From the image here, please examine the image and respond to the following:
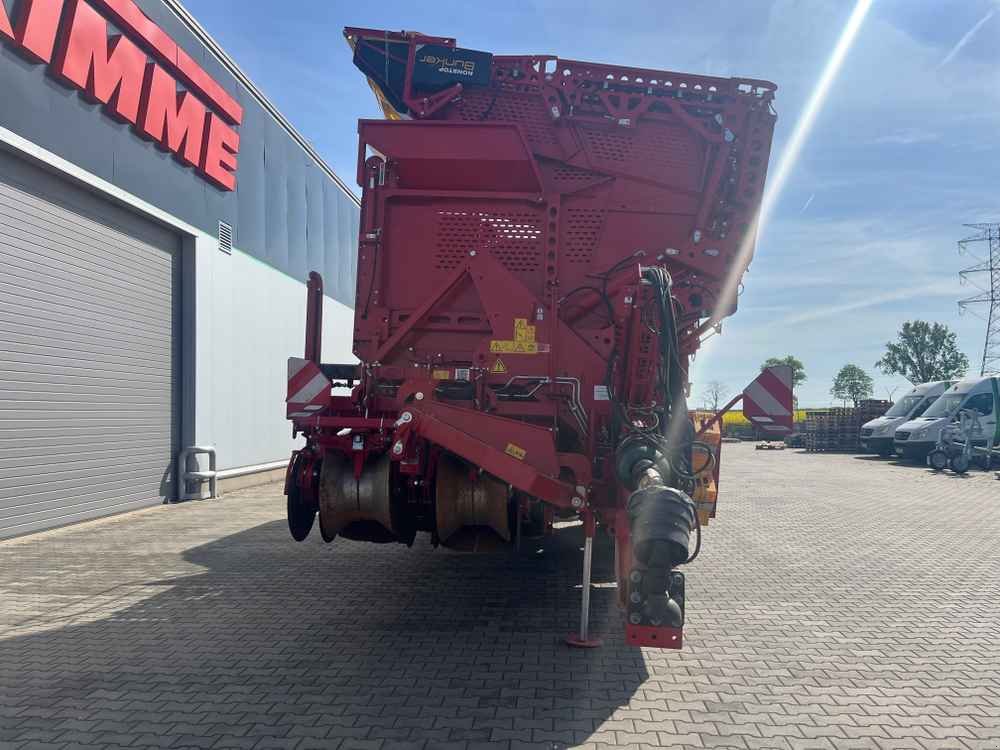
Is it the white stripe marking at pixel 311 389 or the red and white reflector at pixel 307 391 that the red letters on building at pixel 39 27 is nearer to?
the red and white reflector at pixel 307 391

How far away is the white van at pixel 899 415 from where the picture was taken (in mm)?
22453

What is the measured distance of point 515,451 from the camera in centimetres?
421

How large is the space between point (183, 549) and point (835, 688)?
246 inches

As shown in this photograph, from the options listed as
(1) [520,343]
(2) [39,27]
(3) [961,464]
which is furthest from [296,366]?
(3) [961,464]

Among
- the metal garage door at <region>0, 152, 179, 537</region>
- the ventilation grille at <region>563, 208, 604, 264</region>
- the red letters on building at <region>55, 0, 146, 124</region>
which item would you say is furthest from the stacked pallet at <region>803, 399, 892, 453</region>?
the red letters on building at <region>55, 0, 146, 124</region>

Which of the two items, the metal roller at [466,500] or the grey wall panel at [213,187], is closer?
the metal roller at [466,500]

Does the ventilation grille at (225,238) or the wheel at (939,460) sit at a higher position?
the ventilation grille at (225,238)

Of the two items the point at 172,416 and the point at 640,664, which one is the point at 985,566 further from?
the point at 172,416

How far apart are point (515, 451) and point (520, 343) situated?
103 centimetres

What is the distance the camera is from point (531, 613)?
5.09 metres

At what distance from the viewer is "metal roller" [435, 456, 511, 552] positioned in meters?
4.40

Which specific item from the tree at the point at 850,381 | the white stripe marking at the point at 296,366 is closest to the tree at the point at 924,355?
the tree at the point at 850,381

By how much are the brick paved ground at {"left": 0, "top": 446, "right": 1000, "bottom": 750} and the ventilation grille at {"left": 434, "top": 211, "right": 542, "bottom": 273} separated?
104 inches

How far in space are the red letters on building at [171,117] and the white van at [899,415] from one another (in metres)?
21.6
